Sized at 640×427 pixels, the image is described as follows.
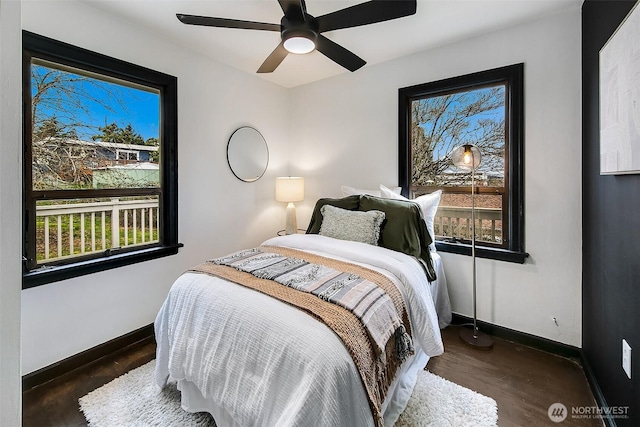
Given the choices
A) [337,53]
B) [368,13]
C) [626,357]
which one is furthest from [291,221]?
[626,357]

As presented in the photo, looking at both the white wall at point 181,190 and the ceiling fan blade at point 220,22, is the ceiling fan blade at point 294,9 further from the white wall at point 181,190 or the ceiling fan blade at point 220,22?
the white wall at point 181,190

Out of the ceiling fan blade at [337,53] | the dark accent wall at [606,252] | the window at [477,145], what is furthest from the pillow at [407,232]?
the ceiling fan blade at [337,53]

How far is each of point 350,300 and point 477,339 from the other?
5.43 ft

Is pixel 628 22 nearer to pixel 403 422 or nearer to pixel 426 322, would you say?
pixel 426 322

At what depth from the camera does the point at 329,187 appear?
362 centimetres

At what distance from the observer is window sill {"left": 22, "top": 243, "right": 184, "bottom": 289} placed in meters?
1.89

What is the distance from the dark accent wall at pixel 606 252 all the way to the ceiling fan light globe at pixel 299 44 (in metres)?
1.60

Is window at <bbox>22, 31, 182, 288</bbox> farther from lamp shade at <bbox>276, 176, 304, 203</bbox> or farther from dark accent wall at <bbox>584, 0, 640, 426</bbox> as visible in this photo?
dark accent wall at <bbox>584, 0, 640, 426</bbox>

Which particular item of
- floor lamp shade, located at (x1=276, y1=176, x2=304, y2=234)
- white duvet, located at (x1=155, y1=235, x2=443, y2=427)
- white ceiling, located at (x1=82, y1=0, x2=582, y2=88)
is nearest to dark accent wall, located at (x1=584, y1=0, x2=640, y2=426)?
white ceiling, located at (x1=82, y1=0, x2=582, y2=88)

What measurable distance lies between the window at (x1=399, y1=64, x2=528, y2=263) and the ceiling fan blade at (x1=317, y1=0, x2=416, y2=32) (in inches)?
50.3

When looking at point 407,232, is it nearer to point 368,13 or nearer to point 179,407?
point 368,13

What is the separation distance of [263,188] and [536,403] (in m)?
3.09

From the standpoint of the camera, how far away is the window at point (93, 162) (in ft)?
6.36

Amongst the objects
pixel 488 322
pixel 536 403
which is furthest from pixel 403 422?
pixel 488 322
